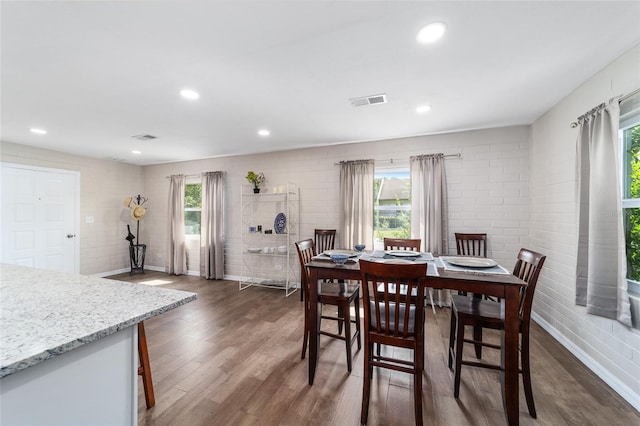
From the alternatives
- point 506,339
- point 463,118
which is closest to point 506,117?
point 463,118

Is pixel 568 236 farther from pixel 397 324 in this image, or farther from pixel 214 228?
pixel 214 228

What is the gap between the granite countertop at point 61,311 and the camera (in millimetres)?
741

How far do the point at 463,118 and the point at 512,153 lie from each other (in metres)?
0.90

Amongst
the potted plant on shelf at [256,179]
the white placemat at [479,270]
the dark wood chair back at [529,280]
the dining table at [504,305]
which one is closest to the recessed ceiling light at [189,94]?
the potted plant on shelf at [256,179]

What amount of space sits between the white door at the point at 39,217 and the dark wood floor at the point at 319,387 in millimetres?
3256

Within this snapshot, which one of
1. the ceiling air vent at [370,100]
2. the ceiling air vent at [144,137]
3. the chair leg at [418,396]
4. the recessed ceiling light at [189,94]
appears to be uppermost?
the ceiling air vent at [370,100]

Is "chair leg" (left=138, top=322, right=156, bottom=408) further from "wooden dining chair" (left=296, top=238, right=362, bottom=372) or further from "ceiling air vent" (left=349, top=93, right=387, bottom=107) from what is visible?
"ceiling air vent" (left=349, top=93, right=387, bottom=107)

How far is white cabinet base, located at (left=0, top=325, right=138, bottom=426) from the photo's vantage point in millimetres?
705

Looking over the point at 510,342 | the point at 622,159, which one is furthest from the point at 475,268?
the point at 622,159

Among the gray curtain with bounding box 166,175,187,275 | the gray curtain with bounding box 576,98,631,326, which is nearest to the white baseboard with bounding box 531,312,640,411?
the gray curtain with bounding box 576,98,631,326

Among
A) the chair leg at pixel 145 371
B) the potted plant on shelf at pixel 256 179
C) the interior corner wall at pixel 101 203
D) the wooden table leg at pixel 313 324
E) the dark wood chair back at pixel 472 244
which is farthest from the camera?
the interior corner wall at pixel 101 203

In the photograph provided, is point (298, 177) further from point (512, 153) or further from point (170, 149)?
point (512, 153)

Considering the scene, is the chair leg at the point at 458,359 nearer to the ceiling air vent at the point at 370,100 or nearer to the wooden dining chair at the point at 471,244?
the wooden dining chair at the point at 471,244

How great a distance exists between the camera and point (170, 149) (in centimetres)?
454
